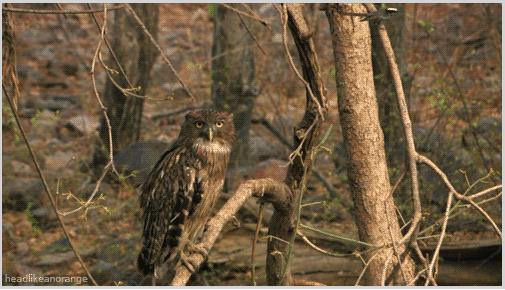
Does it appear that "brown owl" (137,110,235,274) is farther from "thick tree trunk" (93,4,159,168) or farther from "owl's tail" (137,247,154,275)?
"thick tree trunk" (93,4,159,168)

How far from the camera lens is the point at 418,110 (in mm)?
9133

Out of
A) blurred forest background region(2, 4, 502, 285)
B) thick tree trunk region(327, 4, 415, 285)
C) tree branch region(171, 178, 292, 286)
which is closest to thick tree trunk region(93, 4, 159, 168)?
blurred forest background region(2, 4, 502, 285)

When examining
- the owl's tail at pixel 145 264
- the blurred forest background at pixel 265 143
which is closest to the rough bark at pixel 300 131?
the owl's tail at pixel 145 264

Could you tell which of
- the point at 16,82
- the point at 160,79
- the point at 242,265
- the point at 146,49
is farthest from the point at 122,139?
the point at 16,82

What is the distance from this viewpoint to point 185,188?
18.0ft

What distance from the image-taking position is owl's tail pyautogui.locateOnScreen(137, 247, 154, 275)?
5.62 meters

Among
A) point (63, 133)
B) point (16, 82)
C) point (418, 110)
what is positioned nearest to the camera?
point (16, 82)

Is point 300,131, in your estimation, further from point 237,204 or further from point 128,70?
point 128,70

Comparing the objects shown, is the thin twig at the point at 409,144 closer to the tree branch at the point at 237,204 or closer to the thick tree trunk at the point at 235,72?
the tree branch at the point at 237,204

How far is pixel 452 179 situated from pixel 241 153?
2859 millimetres

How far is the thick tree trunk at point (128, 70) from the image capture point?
36.4ft

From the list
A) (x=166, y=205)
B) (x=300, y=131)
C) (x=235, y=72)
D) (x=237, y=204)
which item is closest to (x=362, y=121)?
(x=300, y=131)

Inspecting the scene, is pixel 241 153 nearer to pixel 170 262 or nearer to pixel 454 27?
pixel 454 27

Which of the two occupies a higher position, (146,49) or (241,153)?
(146,49)
